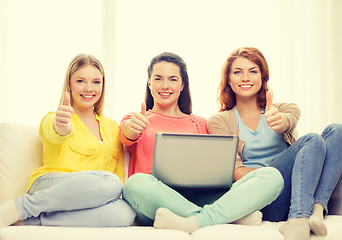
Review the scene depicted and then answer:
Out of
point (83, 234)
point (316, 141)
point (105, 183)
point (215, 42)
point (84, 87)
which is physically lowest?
point (83, 234)

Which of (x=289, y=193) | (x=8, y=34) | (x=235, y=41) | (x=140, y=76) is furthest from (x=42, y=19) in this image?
Answer: (x=289, y=193)

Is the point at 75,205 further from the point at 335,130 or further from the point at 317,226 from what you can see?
the point at 335,130

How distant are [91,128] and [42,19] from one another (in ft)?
3.81

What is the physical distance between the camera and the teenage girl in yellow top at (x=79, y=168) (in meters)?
1.29

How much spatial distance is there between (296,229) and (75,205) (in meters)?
0.72

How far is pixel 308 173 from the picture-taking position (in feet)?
4.42

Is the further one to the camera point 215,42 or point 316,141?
point 215,42

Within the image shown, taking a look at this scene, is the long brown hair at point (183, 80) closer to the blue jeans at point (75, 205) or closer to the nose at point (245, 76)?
the nose at point (245, 76)

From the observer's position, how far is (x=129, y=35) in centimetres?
314

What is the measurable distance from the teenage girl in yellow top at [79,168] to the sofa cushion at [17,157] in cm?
6

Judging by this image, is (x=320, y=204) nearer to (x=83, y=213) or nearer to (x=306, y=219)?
(x=306, y=219)

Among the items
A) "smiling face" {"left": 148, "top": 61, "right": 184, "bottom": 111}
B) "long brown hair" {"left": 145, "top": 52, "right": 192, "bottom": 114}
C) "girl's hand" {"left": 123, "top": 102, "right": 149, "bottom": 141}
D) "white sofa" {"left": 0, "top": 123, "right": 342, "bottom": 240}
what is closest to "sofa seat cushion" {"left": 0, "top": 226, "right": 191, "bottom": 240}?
"white sofa" {"left": 0, "top": 123, "right": 342, "bottom": 240}

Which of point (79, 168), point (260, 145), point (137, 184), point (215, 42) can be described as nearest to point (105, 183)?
point (137, 184)

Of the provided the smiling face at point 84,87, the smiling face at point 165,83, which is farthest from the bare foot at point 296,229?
the smiling face at point 84,87
